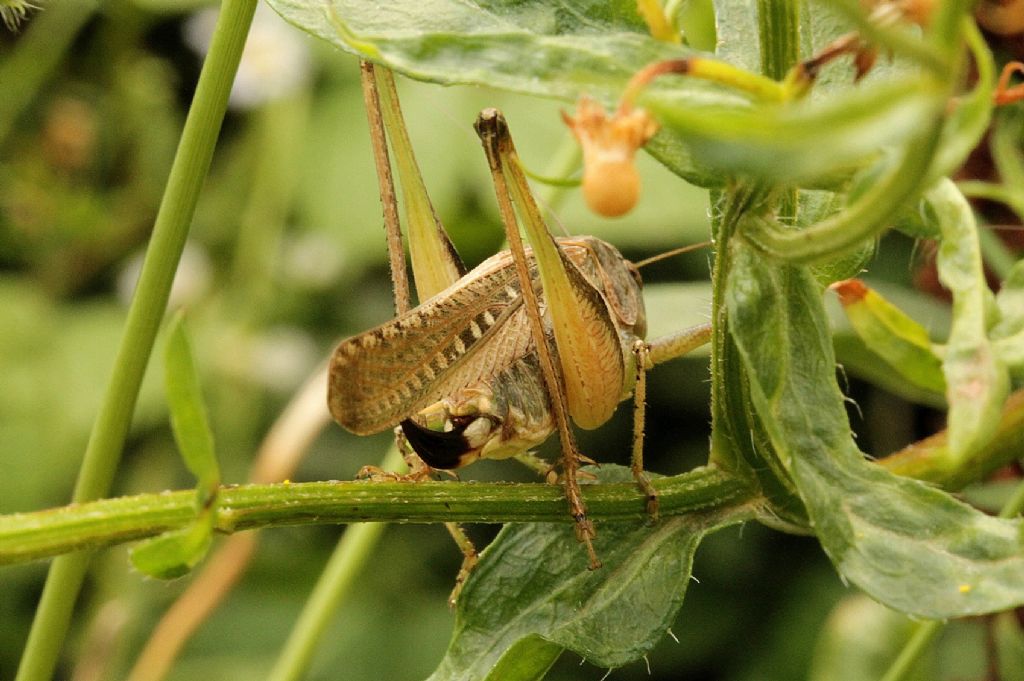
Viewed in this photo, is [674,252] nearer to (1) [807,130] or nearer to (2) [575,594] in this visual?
(2) [575,594]

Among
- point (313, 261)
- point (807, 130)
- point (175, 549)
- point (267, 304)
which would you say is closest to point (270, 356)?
point (267, 304)

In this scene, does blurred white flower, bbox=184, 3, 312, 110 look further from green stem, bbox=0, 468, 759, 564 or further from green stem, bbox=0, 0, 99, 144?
green stem, bbox=0, 468, 759, 564

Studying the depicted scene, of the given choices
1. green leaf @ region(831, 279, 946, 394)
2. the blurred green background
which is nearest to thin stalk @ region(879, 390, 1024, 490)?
green leaf @ region(831, 279, 946, 394)

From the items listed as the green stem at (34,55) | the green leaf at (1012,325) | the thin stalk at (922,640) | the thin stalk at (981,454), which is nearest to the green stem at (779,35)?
the green leaf at (1012,325)

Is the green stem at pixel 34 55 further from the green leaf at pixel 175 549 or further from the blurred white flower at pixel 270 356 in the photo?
the green leaf at pixel 175 549

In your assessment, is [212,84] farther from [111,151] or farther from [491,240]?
[111,151]
